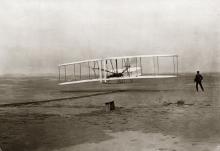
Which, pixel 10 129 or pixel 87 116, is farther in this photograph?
pixel 87 116

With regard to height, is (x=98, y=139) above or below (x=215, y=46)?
below

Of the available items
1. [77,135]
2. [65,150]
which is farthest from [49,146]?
[77,135]

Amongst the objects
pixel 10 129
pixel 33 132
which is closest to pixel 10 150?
pixel 33 132

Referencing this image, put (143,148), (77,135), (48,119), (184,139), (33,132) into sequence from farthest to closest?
(48,119), (33,132), (77,135), (184,139), (143,148)

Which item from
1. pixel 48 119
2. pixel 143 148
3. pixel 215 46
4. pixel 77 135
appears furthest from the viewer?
pixel 48 119

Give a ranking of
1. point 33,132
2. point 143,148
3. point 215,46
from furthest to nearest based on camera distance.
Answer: point 215,46, point 33,132, point 143,148

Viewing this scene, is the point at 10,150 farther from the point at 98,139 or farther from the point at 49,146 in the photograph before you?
the point at 98,139

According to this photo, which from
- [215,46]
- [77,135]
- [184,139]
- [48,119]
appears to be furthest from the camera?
[48,119]

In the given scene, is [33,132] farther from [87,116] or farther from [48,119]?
[87,116]

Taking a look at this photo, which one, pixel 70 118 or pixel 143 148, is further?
pixel 70 118
